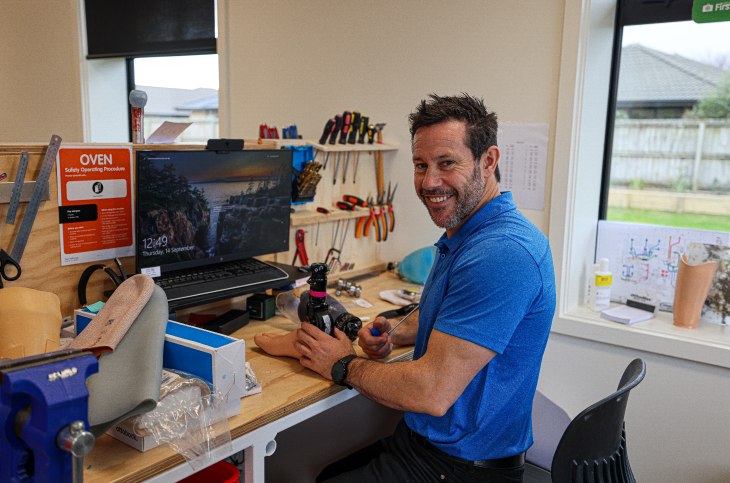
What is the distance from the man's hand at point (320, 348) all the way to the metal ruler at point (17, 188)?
84cm

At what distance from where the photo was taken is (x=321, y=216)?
2.35m

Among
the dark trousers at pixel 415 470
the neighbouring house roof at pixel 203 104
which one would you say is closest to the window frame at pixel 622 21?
the dark trousers at pixel 415 470

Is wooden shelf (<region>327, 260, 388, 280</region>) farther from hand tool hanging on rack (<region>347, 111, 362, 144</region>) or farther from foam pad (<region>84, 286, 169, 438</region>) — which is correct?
foam pad (<region>84, 286, 169, 438</region>)

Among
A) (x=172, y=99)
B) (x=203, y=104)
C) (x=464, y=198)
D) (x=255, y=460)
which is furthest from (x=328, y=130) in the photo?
(x=172, y=99)

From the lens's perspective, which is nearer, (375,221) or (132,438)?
(132,438)

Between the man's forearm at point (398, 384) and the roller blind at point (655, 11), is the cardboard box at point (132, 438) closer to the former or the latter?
the man's forearm at point (398, 384)

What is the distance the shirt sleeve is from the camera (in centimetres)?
121

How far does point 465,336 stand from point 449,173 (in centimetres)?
43

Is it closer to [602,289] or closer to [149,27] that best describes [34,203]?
[602,289]

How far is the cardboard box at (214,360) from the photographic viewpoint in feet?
4.03

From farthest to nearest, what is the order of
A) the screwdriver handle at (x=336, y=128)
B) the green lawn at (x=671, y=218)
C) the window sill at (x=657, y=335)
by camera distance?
the screwdriver handle at (x=336, y=128) < the green lawn at (x=671, y=218) < the window sill at (x=657, y=335)

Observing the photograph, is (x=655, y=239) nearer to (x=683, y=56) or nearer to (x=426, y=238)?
(x=683, y=56)

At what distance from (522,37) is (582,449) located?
Answer: 1775 mm

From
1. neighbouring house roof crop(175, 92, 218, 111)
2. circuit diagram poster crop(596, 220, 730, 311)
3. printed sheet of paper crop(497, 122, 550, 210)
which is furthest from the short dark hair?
neighbouring house roof crop(175, 92, 218, 111)
